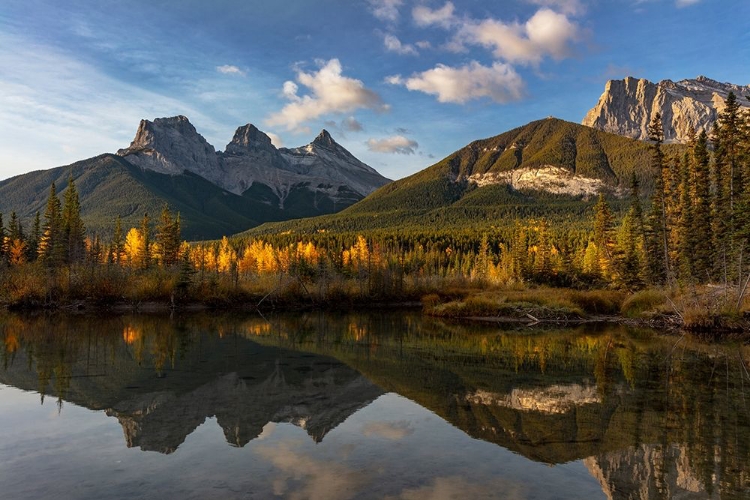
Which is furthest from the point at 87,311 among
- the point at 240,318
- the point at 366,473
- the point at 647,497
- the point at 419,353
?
the point at 647,497

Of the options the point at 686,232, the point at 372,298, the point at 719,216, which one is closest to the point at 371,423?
the point at 719,216

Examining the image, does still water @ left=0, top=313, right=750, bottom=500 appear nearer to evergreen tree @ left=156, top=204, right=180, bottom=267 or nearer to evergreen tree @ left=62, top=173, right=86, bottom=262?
evergreen tree @ left=62, top=173, right=86, bottom=262

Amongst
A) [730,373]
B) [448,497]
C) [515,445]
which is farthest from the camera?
[730,373]

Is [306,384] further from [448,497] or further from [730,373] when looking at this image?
[730,373]

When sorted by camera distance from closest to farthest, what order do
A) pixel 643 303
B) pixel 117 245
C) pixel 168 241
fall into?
pixel 643 303 → pixel 168 241 → pixel 117 245

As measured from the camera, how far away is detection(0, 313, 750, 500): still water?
30.6 ft

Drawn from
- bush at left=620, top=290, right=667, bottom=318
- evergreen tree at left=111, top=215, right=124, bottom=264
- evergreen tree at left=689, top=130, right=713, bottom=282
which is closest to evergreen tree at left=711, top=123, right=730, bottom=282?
evergreen tree at left=689, top=130, right=713, bottom=282

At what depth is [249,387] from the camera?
17562 millimetres

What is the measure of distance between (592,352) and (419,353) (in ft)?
29.8

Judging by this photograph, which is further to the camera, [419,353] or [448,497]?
[419,353]

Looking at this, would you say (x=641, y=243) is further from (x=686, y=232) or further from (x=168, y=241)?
(x=168, y=241)

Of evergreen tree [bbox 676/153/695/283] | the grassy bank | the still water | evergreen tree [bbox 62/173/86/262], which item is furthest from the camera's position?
evergreen tree [bbox 62/173/86/262]

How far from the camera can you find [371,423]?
13.7m

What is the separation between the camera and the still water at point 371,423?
30.6ft
